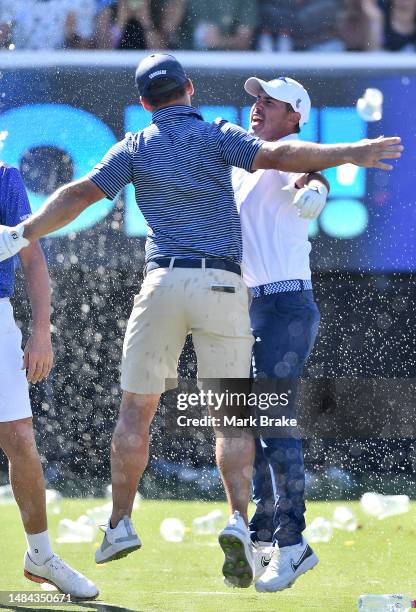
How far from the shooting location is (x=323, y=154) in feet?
13.4

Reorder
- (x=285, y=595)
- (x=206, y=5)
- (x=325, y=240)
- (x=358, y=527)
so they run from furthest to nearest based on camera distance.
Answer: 1. (x=206, y=5)
2. (x=325, y=240)
3. (x=358, y=527)
4. (x=285, y=595)

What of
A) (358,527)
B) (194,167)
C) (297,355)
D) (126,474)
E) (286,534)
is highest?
(194,167)

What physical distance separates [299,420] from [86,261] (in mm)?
1618

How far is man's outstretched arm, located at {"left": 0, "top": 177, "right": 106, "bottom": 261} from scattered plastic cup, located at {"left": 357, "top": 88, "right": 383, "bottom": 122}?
348 cm

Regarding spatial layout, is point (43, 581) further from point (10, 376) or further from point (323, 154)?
point (323, 154)

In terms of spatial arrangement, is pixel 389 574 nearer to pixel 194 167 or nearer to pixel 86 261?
pixel 194 167

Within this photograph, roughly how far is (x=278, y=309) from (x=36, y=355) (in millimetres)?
891

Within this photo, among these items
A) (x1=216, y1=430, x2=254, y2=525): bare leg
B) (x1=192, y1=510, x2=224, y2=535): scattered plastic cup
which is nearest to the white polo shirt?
(x1=216, y1=430, x2=254, y2=525): bare leg

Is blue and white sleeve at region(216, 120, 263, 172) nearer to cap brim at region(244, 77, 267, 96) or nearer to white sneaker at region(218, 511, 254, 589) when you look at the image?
cap brim at region(244, 77, 267, 96)

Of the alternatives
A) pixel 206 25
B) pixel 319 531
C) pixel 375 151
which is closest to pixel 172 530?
pixel 319 531

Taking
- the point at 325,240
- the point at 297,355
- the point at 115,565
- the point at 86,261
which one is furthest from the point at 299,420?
the point at 297,355

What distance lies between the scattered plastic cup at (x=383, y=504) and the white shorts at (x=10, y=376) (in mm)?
2695

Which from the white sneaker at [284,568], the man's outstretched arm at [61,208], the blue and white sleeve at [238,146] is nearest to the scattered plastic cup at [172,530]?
→ the white sneaker at [284,568]

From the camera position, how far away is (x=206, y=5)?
8039 mm
